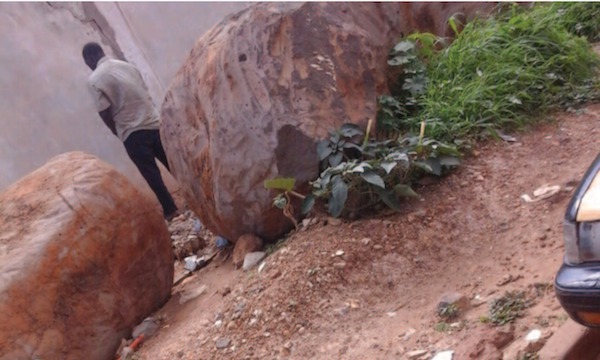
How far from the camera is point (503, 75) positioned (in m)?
3.63

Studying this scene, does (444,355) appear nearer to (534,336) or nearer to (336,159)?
(534,336)

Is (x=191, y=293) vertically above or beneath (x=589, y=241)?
beneath

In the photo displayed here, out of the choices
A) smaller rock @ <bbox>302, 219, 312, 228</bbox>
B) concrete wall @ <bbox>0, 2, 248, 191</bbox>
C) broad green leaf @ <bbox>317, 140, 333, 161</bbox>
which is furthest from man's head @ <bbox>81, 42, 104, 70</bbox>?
smaller rock @ <bbox>302, 219, 312, 228</bbox>

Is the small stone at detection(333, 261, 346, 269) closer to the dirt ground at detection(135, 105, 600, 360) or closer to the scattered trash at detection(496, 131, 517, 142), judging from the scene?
the dirt ground at detection(135, 105, 600, 360)

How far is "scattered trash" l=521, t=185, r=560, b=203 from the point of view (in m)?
2.81

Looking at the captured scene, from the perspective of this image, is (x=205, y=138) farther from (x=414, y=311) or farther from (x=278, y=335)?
(x=414, y=311)

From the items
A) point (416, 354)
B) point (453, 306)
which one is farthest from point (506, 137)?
point (416, 354)

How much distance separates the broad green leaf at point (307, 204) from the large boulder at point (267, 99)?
21 centimetres

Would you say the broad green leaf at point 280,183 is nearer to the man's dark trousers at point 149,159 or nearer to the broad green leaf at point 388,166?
the broad green leaf at point 388,166

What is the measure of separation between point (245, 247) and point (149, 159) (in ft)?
7.05

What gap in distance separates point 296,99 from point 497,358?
1.76 meters

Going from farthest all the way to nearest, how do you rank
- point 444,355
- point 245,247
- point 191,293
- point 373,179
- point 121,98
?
1. point 121,98
2. point 191,293
3. point 245,247
4. point 373,179
5. point 444,355

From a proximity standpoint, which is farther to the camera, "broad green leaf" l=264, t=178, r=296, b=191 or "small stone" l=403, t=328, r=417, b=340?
"broad green leaf" l=264, t=178, r=296, b=191

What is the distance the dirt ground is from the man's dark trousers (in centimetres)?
211
